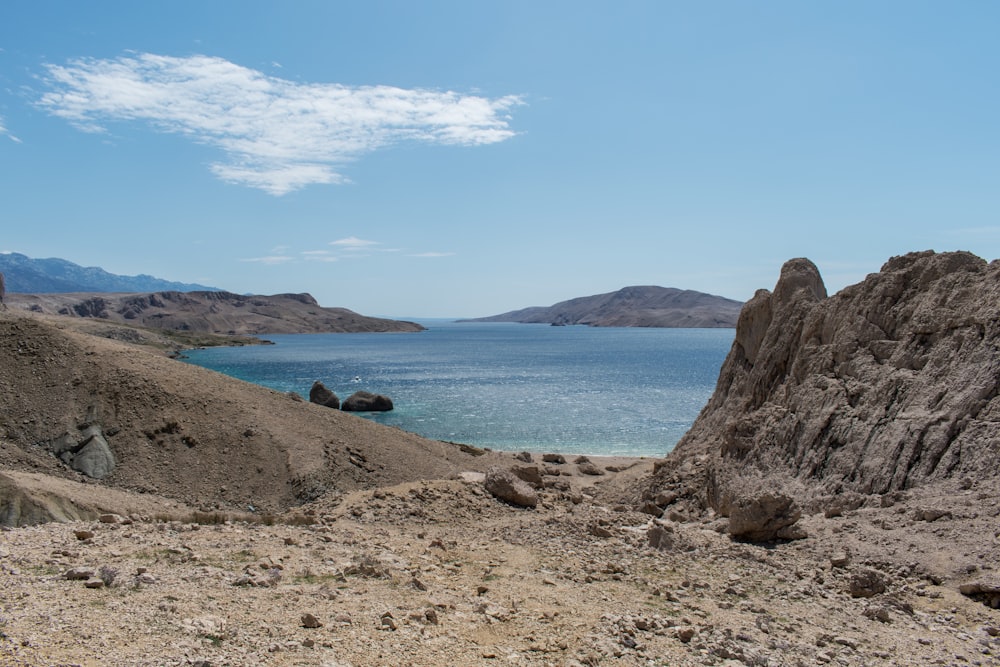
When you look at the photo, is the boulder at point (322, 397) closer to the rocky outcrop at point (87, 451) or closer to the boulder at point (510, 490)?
the rocky outcrop at point (87, 451)

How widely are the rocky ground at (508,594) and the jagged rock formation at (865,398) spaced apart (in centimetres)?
156

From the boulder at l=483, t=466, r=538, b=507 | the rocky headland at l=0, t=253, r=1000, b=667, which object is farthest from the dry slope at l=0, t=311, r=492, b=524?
the boulder at l=483, t=466, r=538, b=507

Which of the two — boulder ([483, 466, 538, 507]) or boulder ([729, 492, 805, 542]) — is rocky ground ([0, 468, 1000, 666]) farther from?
boulder ([483, 466, 538, 507])

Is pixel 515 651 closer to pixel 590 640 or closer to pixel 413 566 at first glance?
pixel 590 640

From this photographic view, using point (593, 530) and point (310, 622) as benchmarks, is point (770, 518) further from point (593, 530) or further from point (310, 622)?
point (310, 622)

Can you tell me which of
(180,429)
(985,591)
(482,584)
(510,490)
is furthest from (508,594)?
(180,429)

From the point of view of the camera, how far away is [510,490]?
67.7 ft

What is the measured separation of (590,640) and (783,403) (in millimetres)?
13630

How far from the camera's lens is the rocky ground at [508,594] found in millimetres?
8875

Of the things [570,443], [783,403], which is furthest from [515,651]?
[570,443]

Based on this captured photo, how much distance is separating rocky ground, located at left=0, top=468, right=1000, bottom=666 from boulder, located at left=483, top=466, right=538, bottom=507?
410cm

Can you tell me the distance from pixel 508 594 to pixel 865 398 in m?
12.1

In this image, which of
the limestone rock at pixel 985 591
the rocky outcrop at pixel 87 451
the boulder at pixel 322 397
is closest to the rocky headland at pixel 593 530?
the limestone rock at pixel 985 591

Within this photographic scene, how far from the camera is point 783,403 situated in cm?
2050
